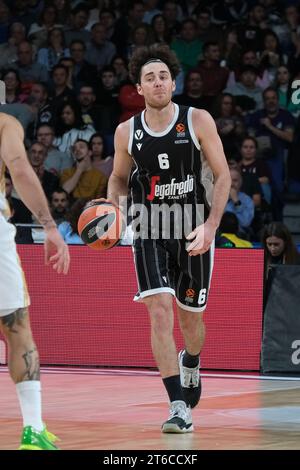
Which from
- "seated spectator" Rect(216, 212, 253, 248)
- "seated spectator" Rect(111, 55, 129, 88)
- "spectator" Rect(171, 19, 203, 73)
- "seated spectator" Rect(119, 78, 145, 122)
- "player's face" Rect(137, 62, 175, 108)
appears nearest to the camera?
"player's face" Rect(137, 62, 175, 108)

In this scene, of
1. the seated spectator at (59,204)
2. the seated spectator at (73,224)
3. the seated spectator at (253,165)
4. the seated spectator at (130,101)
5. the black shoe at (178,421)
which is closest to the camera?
the black shoe at (178,421)

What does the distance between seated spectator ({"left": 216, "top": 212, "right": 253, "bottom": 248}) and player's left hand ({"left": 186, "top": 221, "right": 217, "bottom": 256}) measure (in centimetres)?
569

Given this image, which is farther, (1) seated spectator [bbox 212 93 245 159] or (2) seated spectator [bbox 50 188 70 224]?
(1) seated spectator [bbox 212 93 245 159]

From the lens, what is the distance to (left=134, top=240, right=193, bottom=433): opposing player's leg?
305 inches

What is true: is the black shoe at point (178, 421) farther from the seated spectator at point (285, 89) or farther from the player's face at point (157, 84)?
the seated spectator at point (285, 89)

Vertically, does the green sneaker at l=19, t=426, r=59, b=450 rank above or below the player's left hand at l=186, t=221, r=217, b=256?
below

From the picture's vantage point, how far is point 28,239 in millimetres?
13406

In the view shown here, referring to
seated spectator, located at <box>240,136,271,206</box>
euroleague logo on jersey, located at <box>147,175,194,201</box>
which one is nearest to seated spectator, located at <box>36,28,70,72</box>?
seated spectator, located at <box>240,136,271,206</box>

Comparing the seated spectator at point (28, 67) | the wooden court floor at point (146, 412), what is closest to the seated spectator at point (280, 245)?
the wooden court floor at point (146, 412)

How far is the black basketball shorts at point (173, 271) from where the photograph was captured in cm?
813

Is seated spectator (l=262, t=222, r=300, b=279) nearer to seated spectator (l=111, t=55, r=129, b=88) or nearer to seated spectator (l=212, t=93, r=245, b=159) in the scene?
seated spectator (l=212, t=93, r=245, b=159)

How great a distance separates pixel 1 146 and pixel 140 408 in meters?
3.43

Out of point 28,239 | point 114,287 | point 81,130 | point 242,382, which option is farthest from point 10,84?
point 242,382
